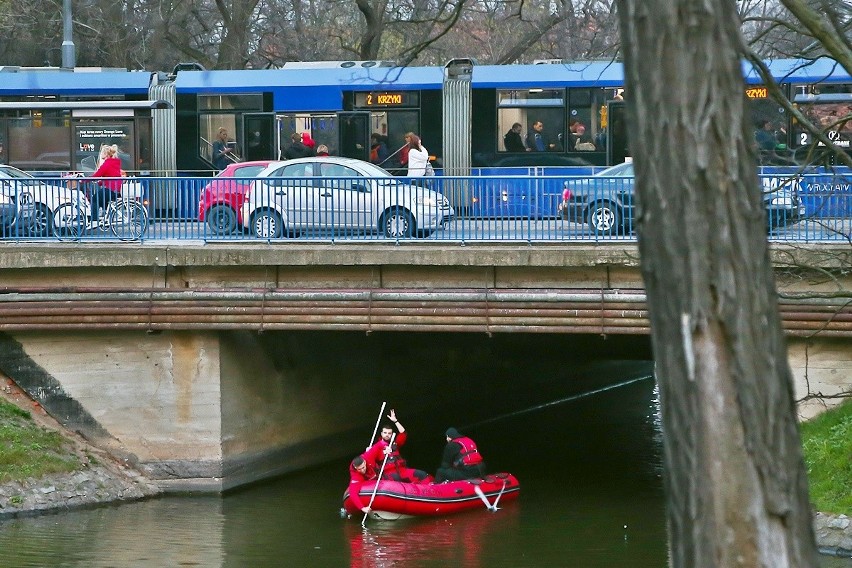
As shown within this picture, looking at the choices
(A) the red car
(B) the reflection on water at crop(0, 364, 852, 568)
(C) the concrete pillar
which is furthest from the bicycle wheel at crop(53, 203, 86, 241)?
(C) the concrete pillar

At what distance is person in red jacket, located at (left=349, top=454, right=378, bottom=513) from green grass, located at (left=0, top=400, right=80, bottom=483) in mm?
3789

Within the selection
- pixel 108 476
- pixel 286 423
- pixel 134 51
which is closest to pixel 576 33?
pixel 134 51

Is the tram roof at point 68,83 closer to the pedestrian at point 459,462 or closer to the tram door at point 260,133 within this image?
the tram door at point 260,133

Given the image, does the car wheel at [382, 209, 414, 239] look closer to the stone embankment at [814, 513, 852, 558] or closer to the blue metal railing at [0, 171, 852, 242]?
the blue metal railing at [0, 171, 852, 242]

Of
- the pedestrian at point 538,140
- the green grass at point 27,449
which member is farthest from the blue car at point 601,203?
the pedestrian at point 538,140

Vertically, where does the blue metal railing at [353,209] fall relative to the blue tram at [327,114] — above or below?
below

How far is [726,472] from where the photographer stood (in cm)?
365

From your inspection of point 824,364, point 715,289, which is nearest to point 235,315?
point 824,364

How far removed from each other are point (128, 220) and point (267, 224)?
198 cm

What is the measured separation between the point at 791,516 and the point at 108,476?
15.0 m

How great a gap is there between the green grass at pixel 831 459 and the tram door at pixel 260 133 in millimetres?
13688

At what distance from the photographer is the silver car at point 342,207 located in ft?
57.2

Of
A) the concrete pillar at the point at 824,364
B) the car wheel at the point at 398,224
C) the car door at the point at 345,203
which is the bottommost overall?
the concrete pillar at the point at 824,364

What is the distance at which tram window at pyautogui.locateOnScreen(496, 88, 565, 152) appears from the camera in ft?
80.6
